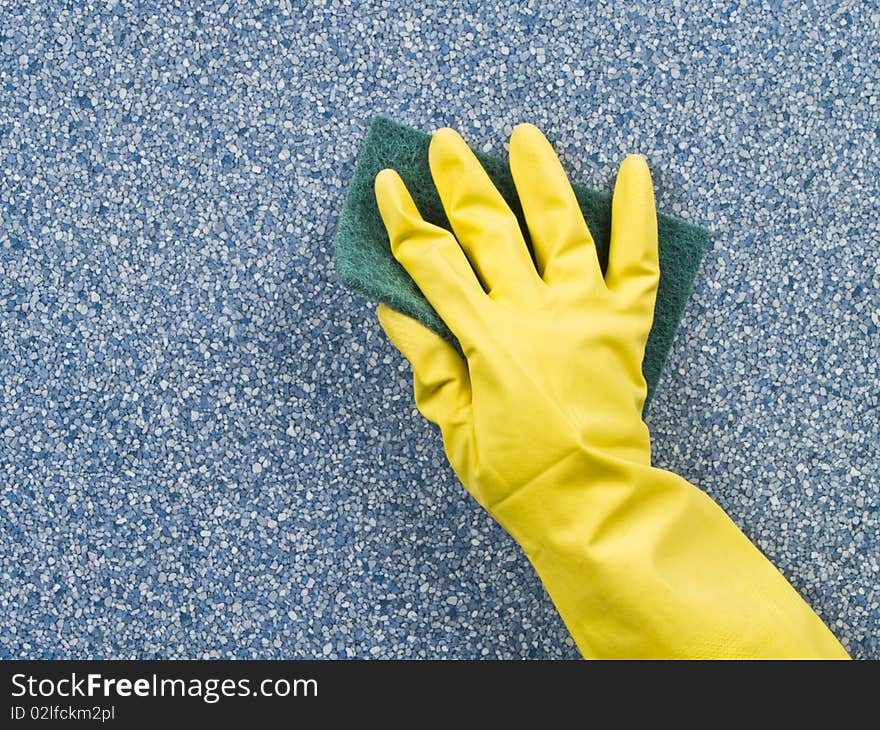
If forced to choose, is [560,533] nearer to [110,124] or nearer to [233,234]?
[233,234]

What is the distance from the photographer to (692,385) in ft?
3.09

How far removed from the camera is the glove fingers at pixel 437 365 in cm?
84

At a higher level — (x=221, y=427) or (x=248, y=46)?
(x=248, y=46)

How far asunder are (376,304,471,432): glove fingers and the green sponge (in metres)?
0.01

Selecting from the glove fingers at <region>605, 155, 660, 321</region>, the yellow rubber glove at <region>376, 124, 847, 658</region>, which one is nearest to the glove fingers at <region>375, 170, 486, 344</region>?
the yellow rubber glove at <region>376, 124, 847, 658</region>

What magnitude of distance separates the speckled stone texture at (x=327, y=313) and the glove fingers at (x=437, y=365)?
0.07m

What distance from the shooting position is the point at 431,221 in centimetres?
90

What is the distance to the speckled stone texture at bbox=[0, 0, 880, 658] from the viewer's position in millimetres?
917

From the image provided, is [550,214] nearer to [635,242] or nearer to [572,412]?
[635,242]

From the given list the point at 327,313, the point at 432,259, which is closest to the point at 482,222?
the point at 432,259

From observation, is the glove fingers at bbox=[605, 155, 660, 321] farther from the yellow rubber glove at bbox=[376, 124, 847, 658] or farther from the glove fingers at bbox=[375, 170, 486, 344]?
the glove fingers at bbox=[375, 170, 486, 344]

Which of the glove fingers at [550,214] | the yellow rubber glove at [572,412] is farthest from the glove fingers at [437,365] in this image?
the glove fingers at [550,214]

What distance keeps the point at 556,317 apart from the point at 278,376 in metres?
0.33
